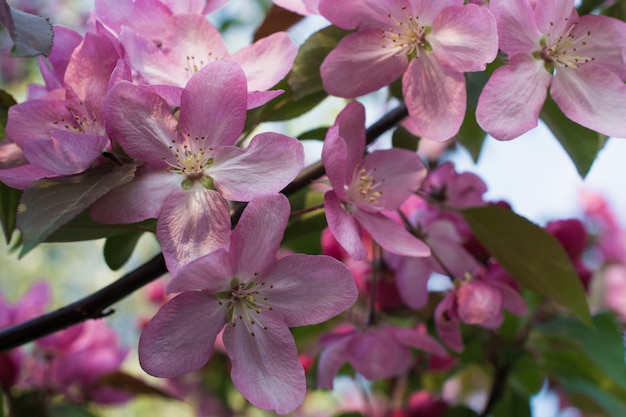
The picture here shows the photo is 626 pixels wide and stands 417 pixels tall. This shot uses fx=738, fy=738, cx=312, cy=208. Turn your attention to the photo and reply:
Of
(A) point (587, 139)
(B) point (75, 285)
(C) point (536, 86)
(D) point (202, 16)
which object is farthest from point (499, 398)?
(B) point (75, 285)

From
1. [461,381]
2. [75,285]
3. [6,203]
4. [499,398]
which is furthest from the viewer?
[75,285]

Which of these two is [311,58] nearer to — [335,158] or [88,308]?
[335,158]

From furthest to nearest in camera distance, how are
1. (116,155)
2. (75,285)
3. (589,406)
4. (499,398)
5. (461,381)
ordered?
(75,285), (461,381), (589,406), (499,398), (116,155)

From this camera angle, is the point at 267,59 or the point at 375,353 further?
the point at 375,353

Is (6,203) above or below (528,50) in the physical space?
below

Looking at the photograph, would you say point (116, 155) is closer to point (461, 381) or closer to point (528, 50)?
point (528, 50)

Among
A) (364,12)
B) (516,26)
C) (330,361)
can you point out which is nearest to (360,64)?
(364,12)

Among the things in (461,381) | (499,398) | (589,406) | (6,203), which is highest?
(6,203)

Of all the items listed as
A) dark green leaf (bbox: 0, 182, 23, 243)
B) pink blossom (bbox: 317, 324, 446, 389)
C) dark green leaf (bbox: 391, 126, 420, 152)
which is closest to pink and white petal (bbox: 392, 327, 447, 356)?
pink blossom (bbox: 317, 324, 446, 389)
